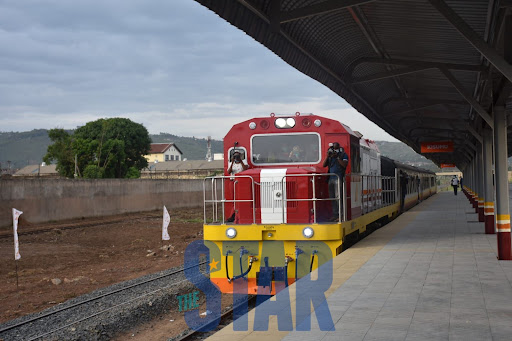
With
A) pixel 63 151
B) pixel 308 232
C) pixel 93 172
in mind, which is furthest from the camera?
pixel 63 151

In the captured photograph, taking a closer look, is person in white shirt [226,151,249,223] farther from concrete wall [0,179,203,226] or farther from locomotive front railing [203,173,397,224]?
A: concrete wall [0,179,203,226]

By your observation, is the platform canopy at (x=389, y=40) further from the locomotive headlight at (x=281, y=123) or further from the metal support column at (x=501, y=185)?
the locomotive headlight at (x=281, y=123)

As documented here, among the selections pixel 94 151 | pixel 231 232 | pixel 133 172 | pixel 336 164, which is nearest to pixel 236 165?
pixel 231 232

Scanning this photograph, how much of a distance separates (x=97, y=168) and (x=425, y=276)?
5679 cm

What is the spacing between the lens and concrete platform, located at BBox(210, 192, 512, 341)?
621 cm

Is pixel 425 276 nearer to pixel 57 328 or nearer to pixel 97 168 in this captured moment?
pixel 57 328

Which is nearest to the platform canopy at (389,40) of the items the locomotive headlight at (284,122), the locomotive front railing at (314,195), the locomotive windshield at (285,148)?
the locomotive headlight at (284,122)

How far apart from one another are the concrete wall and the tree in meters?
17.2

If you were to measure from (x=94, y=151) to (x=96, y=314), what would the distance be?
58.8 m

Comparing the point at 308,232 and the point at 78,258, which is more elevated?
the point at 308,232

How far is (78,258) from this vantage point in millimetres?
21188

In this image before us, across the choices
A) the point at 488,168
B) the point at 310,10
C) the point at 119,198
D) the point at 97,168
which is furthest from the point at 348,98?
the point at 97,168

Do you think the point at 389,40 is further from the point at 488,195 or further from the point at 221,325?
the point at 221,325

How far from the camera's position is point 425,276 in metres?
9.61
